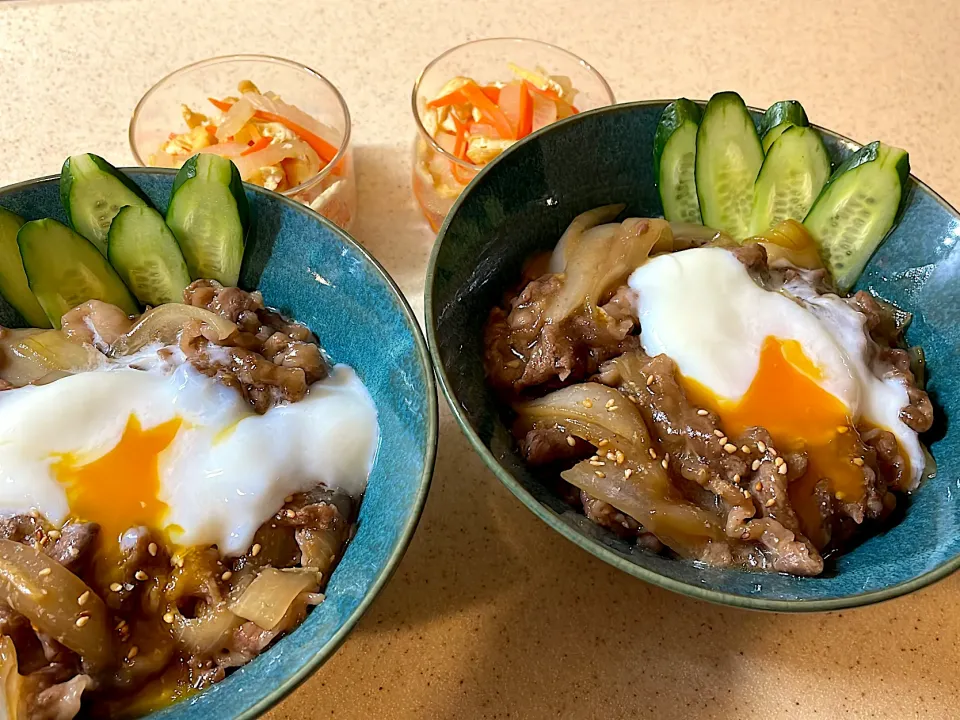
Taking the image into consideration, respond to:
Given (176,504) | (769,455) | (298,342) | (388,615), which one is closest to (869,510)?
(769,455)

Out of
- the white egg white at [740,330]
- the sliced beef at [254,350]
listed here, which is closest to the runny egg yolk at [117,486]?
the sliced beef at [254,350]

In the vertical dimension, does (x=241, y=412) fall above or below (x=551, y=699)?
above

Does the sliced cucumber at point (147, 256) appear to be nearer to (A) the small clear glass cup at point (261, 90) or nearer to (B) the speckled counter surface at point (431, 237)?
(A) the small clear glass cup at point (261, 90)

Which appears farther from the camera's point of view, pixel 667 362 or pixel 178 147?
pixel 178 147

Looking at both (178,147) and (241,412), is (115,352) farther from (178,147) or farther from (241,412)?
(178,147)

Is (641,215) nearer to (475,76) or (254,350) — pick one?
(475,76)
